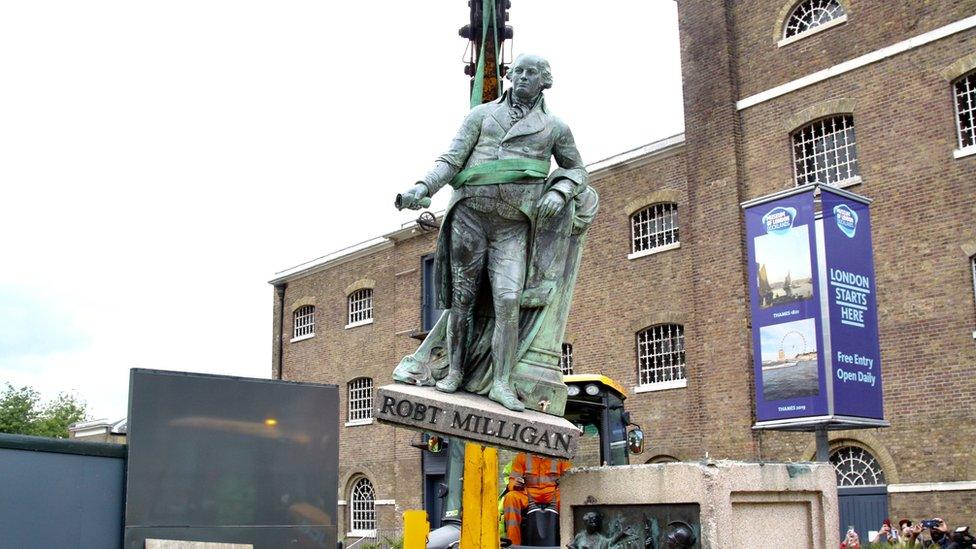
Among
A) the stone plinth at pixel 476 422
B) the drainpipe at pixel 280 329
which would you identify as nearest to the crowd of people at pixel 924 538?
the stone plinth at pixel 476 422

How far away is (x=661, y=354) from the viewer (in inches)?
902

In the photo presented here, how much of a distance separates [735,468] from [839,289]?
1007 cm

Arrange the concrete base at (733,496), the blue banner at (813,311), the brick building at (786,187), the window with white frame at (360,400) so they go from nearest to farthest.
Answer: the concrete base at (733,496)
the blue banner at (813,311)
the brick building at (786,187)
the window with white frame at (360,400)

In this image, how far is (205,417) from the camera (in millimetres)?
11414

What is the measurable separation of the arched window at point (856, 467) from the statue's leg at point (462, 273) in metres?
14.3

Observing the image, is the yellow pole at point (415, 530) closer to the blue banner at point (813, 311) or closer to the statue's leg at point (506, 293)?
the statue's leg at point (506, 293)

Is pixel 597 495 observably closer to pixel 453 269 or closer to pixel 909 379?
pixel 453 269

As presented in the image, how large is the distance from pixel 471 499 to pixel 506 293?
116 cm

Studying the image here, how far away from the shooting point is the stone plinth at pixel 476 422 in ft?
18.3

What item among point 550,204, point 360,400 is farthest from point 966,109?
point 360,400

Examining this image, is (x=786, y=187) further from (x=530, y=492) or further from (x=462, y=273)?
(x=462, y=273)

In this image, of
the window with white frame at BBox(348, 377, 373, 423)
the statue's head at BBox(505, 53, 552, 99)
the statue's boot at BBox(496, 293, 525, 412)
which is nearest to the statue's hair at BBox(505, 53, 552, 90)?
the statue's head at BBox(505, 53, 552, 99)

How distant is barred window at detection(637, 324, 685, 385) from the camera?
74.1 feet

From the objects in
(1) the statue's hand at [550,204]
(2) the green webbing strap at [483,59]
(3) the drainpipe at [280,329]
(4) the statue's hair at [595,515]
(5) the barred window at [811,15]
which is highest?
(5) the barred window at [811,15]
